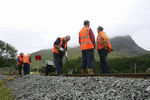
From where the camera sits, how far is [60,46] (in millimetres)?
6176

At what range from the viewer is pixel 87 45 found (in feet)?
17.7

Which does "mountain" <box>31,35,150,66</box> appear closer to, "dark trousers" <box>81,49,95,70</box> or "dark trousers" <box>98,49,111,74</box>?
"dark trousers" <box>98,49,111,74</box>

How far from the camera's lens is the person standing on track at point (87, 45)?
207 inches

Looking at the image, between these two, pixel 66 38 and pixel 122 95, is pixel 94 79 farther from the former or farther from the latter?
pixel 66 38

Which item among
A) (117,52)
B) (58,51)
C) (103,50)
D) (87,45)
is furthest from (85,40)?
(117,52)

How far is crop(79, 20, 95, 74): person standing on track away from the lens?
207 inches

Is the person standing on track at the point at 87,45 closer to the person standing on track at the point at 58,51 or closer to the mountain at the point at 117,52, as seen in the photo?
the person standing on track at the point at 58,51

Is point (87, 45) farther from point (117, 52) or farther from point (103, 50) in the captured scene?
point (117, 52)

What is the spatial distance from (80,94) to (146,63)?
11.6m

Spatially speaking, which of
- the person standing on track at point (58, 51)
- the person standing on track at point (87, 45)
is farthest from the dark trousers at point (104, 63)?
the person standing on track at point (58, 51)

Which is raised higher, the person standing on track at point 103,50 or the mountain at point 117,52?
the mountain at point 117,52

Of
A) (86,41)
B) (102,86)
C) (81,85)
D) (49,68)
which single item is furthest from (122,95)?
(49,68)

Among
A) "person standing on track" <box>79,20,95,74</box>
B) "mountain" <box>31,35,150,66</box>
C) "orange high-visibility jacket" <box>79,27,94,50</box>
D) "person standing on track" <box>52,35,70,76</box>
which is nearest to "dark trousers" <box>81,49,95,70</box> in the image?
"person standing on track" <box>79,20,95,74</box>

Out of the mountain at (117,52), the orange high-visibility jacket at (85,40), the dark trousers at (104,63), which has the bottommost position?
the dark trousers at (104,63)
